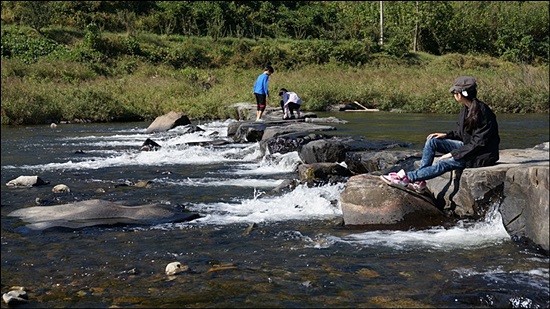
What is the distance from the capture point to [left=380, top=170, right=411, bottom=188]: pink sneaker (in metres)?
8.18

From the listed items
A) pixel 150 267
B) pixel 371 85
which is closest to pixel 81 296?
pixel 150 267

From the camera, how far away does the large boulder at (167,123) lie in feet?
72.9

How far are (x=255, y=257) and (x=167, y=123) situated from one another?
54.0 ft

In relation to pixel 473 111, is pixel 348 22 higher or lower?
higher

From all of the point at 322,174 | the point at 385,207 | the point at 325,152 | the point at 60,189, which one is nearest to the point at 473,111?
the point at 385,207

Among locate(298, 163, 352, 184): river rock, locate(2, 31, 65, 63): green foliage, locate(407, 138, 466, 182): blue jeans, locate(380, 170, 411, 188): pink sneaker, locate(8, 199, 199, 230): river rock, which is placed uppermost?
locate(2, 31, 65, 63): green foliage

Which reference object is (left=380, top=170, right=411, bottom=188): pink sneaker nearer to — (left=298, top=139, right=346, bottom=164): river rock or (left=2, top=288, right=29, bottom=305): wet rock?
(left=298, top=139, right=346, bottom=164): river rock

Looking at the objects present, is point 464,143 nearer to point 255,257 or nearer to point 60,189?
point 255,257

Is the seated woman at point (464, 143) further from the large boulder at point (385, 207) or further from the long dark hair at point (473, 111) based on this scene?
the large boulder at point (385, 207)

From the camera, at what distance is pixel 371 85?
29.2 m

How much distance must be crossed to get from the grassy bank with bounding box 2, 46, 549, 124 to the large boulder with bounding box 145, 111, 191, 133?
11.6 feet

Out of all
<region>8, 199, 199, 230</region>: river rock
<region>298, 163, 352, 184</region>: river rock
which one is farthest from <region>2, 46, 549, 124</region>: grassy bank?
<region>8, 199, 199, 230</region>: river rock

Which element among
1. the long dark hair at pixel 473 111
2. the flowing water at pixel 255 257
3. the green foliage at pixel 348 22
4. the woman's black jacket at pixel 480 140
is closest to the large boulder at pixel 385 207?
the flowing water at pixel 255 257

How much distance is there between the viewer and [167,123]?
22531mm
